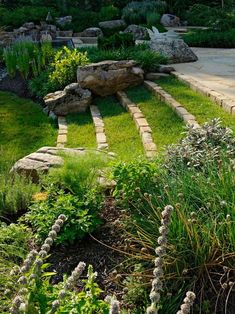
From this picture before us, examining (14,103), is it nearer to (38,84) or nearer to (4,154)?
Result: (38,84)

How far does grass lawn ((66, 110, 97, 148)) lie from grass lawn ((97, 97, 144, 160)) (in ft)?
0.67

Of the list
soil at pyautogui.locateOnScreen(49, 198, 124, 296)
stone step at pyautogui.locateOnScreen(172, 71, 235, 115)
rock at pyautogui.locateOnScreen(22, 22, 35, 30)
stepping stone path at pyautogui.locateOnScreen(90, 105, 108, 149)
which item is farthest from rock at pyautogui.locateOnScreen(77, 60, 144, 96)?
rock at pyautogui.locateOnScreen(22, 22, 35, 30)

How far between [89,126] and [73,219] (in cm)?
356

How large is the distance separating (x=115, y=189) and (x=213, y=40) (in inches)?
373

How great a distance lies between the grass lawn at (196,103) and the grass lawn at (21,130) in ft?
5.85

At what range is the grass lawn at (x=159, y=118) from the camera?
5.64 meters

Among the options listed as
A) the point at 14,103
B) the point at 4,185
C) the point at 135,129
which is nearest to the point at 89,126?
the point at 135,129

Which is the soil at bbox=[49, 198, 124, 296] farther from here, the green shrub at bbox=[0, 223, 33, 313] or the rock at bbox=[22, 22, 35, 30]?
the rock at bbox=[22, 22, 35, 30]

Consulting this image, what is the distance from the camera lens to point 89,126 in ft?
22.4

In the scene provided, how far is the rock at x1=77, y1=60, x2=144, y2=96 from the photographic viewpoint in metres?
7.77

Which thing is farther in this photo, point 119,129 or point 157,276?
point 119,129

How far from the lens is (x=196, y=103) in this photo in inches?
257

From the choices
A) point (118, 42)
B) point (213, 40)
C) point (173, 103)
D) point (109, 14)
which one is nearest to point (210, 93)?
point (173, 103)

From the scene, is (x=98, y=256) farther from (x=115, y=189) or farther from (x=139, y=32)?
(x=139, y=32)
